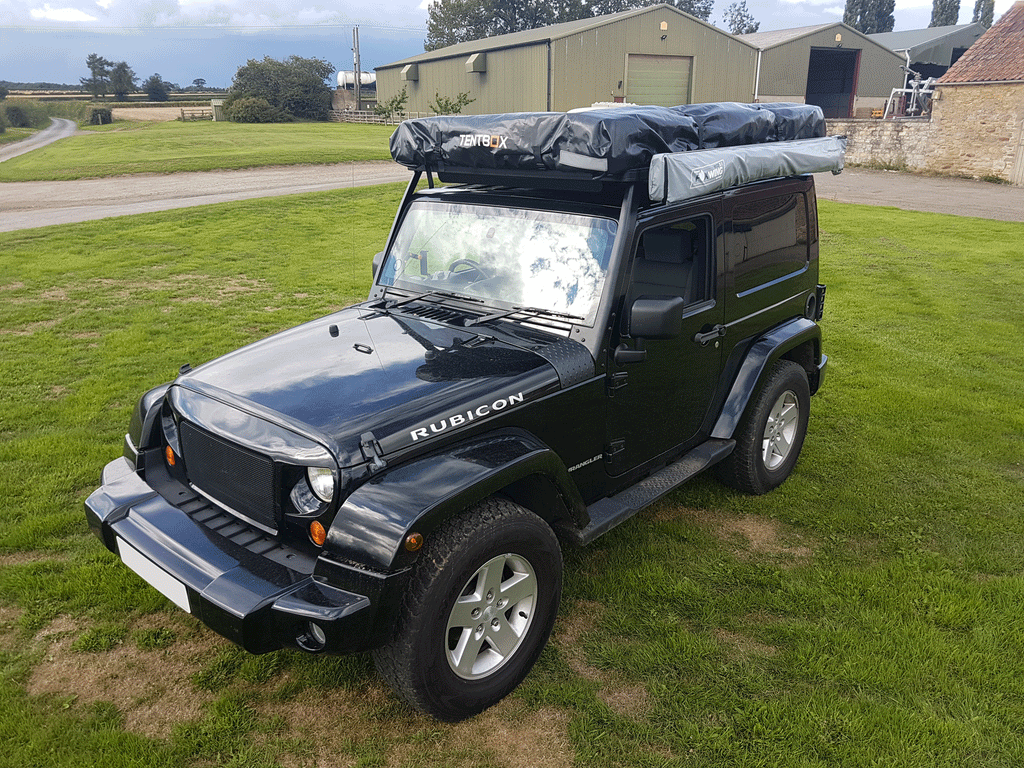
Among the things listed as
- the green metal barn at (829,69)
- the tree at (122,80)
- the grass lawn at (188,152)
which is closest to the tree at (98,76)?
the tree at (122,80)

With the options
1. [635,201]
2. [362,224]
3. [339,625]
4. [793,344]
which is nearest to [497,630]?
[339,625]

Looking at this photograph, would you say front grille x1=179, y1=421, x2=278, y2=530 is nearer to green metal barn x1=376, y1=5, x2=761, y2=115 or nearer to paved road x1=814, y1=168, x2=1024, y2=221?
paved road x1=814, y1=168, x2=1024, y2=221

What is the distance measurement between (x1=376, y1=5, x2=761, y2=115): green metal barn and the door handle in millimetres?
35451

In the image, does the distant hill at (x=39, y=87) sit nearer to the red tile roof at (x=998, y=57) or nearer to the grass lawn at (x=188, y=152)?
the grass lawn at (x=188, y=152)

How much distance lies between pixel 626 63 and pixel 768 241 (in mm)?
38801

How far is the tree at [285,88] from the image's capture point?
183 feet

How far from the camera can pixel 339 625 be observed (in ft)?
9.25

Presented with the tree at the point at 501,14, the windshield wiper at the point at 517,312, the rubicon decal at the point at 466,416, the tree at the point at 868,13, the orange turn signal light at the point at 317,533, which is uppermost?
the tree at the point at 868,13

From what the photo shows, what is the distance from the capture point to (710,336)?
4.49 m

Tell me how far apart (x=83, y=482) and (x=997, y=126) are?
28.8 meters

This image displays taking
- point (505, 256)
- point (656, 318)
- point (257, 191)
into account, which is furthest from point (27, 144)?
point (656, 318)

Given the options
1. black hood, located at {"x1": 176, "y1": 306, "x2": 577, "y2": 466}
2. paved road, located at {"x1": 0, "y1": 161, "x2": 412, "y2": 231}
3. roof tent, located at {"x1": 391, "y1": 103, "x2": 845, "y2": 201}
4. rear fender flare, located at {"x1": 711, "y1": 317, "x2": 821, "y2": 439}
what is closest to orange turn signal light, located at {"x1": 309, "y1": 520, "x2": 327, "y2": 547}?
black hood, located at {"x1": 176, "y1": 306, "x2": 577, "y2": 466}

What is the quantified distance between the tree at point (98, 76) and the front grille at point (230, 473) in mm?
85840

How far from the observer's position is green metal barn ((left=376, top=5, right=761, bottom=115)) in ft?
129
